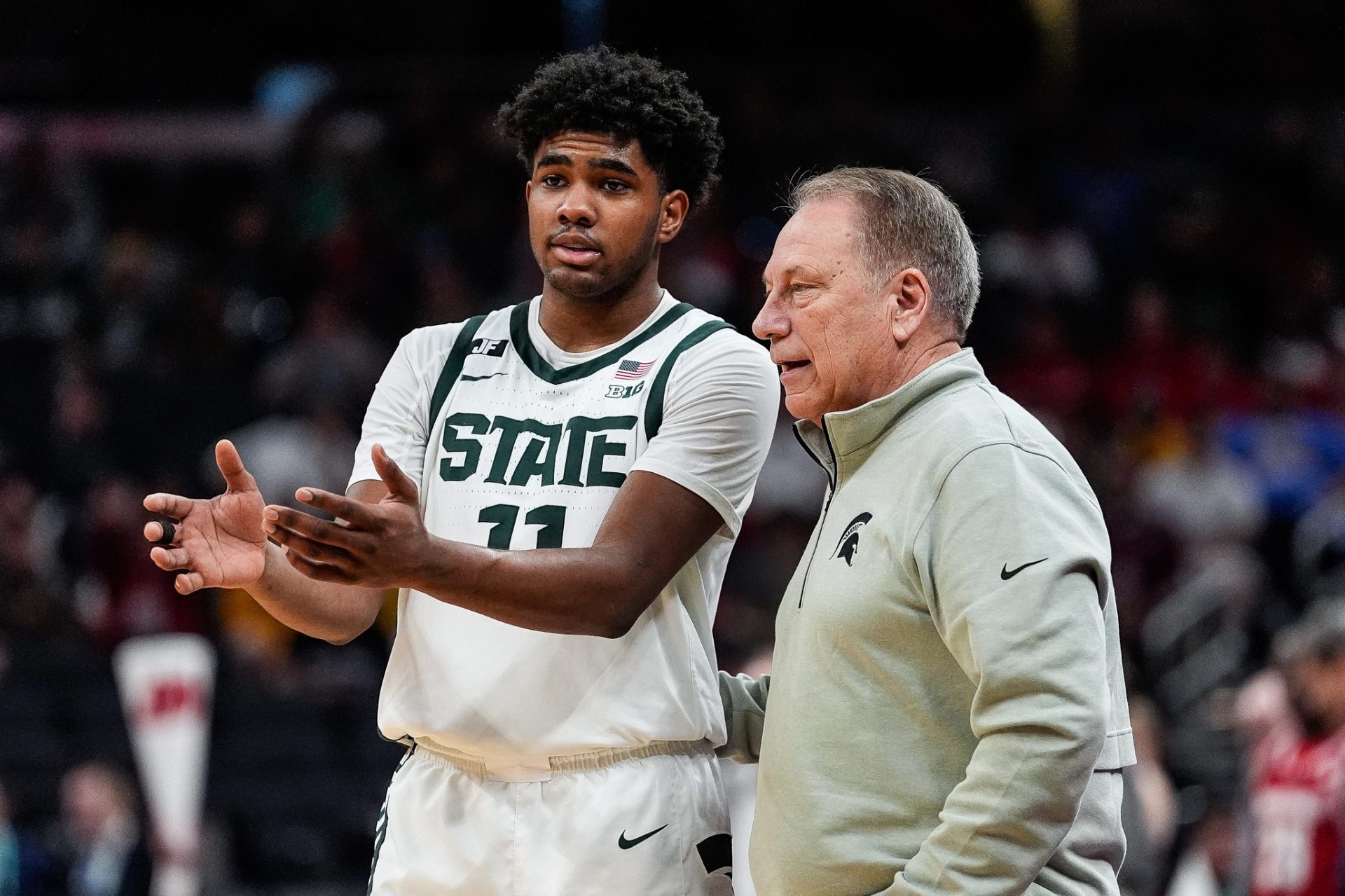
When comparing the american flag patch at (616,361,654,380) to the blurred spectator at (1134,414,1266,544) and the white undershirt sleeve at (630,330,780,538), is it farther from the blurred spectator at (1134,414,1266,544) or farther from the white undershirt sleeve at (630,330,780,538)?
the blurred spectator at (1134,414,1266,544)

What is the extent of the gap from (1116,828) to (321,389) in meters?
8.78

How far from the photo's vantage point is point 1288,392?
1179cm

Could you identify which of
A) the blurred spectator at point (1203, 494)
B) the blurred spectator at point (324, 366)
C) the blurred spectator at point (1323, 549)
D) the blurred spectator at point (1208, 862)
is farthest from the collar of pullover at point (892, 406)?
the blurred spectator at point (1323, 549)

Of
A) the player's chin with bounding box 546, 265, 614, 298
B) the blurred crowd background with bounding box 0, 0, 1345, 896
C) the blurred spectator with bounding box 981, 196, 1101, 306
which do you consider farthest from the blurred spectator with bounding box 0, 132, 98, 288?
the player's chin with bounding box 546, 265, 614, 298

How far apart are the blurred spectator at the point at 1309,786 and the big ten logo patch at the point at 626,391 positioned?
169 inches

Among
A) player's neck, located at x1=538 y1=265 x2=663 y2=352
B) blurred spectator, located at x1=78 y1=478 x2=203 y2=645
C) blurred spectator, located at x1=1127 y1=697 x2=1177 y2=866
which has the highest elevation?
player's neck, located at x1=538 y1=265 x2=663 y2=352

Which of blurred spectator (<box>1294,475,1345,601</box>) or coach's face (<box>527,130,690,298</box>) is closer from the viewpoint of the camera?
coach's face (<box>527,130,690,298</box>)

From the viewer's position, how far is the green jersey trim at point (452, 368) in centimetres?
382

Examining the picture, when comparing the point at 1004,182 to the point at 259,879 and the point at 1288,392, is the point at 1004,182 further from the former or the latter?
the point at 259,879

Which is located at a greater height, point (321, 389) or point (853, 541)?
point (853, 541)

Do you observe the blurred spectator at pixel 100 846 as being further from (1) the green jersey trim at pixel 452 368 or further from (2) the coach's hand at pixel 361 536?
(2) the coach's hand at pixel 361 536

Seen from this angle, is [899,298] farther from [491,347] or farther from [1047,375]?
[1047,375]

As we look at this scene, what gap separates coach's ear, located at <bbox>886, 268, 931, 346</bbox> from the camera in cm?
318

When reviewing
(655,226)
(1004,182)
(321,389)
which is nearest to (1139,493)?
(1004,182)
